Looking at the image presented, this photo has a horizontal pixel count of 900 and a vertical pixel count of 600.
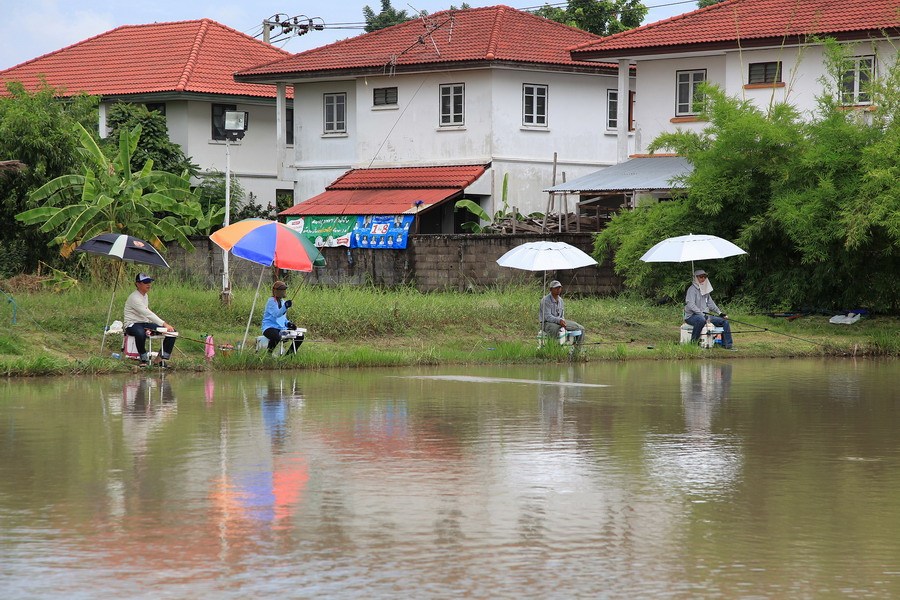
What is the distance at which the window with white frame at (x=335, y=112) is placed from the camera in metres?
43.3

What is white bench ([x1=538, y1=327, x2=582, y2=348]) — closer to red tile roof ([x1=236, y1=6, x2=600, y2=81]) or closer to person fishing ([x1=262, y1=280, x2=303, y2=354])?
person fishing ([x1=262, y1=280, x2=303, y2=354])

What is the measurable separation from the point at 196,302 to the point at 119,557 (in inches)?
620

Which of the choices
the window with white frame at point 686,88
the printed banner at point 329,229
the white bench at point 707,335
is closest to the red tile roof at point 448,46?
the window with white frame at point 686,88

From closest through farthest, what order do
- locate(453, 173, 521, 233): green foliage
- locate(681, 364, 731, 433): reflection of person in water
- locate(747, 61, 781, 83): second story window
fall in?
locate(681, 364, 731, 433): reflection of person in water → locate(747, 61, 781, 83): second story window → locate(453, 173, 521, 233): green foliage

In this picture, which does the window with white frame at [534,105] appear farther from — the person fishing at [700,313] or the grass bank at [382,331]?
the person fishing at [700,313]

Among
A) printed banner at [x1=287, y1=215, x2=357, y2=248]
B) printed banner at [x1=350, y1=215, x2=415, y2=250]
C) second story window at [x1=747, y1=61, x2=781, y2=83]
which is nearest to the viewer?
second story window at [x1=747, y1=61, x2=781, y2=83]

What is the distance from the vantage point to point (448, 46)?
41594 millimetres

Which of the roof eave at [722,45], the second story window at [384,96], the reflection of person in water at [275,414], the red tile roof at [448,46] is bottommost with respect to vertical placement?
the reflection of person in water at [275,414]

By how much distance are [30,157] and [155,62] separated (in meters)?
18.5

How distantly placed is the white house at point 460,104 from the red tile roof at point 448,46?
0.16 feet

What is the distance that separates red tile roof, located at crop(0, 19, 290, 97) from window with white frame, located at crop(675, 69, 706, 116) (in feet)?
53.4

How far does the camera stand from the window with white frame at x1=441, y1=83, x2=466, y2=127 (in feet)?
134

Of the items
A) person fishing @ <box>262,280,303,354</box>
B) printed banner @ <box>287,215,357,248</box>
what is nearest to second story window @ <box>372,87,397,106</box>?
printed banner @ <box>287,215,357,248</box>

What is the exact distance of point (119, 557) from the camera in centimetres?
829
